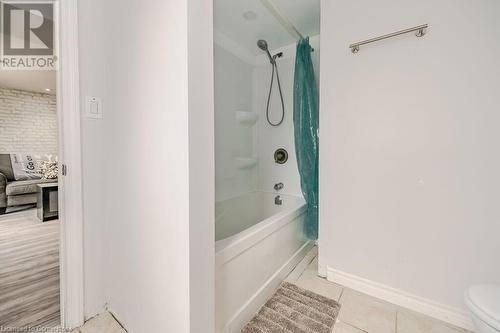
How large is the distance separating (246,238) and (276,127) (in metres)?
1.78

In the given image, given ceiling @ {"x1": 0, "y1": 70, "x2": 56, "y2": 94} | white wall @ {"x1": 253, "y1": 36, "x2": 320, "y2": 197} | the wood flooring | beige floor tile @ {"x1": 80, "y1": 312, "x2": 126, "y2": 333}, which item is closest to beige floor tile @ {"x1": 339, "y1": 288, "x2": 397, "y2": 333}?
white wall @ {"x1": 253, "y1": 36, "x2": 320, "y2": 197}

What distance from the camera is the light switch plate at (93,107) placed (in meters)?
1.22

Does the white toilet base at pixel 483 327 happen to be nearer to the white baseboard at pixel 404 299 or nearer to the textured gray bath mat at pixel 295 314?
the white baseboard at pixel 404 299

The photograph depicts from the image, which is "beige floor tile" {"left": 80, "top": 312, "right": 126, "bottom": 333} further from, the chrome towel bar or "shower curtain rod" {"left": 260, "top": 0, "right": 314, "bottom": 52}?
"shower curtain rod" {"left": 260, "top": 0, "right": 314, "bottom": 52}

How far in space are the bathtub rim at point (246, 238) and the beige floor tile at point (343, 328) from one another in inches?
26.0

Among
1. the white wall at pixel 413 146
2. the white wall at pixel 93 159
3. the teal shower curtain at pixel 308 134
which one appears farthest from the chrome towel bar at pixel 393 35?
the white wall at pixel 93 159

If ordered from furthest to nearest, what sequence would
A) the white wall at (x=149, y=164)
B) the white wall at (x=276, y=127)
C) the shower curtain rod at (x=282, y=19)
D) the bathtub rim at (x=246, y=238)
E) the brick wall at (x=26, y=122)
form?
the brick wall at (x=26, y=122)
the white wall at (x=276, y=127)
the shower curtain rod at (x=282, y=19)
the bathtub rim at (x=246, y=238)
the white wall at (x=149, y=164)

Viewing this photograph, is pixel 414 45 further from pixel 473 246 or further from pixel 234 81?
pixel 234 81

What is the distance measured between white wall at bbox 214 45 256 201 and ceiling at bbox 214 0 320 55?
0.75ft

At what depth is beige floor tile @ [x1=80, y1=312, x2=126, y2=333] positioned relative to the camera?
1190 millimetres

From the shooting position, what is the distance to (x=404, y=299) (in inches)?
55.6

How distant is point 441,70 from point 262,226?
59.1 inches

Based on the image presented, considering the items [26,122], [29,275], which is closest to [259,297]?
[29,275]

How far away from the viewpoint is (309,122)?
2.05 metres
